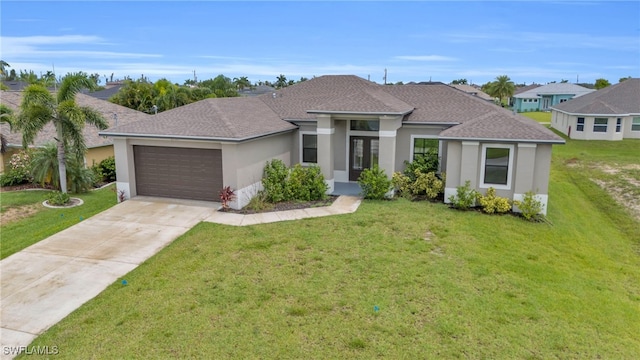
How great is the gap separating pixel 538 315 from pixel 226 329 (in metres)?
5.72

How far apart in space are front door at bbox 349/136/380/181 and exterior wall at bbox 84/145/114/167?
12636 millimetres

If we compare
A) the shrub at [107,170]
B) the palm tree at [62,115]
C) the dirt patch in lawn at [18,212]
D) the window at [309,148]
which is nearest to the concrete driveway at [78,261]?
the dirt patch in lawn at [18,212]

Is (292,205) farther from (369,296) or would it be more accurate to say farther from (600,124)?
(600,124)

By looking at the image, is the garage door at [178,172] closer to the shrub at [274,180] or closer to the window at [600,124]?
the shrub at [274,180]

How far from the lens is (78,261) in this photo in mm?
10359

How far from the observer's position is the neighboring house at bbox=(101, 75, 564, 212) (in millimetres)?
14617

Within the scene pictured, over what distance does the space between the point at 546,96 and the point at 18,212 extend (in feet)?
258

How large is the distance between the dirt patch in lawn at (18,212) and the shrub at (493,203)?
50.8ft

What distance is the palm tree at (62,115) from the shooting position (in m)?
14.5

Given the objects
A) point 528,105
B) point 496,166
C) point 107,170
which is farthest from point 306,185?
point 528,105

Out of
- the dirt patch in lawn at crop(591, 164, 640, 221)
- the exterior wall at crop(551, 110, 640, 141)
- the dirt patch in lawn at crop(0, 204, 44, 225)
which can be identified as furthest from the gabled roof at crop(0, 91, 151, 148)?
the exterior wall at crop(551, 110, 640, 141)

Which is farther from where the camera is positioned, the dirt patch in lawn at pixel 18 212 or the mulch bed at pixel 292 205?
the mulch bed at pixel 292 205

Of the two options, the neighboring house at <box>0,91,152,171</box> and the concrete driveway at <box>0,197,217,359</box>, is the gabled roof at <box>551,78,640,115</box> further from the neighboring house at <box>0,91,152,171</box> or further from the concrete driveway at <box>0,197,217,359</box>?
the neighboring house at <box>0,91,152,171</box>

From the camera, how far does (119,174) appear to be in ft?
52.2
